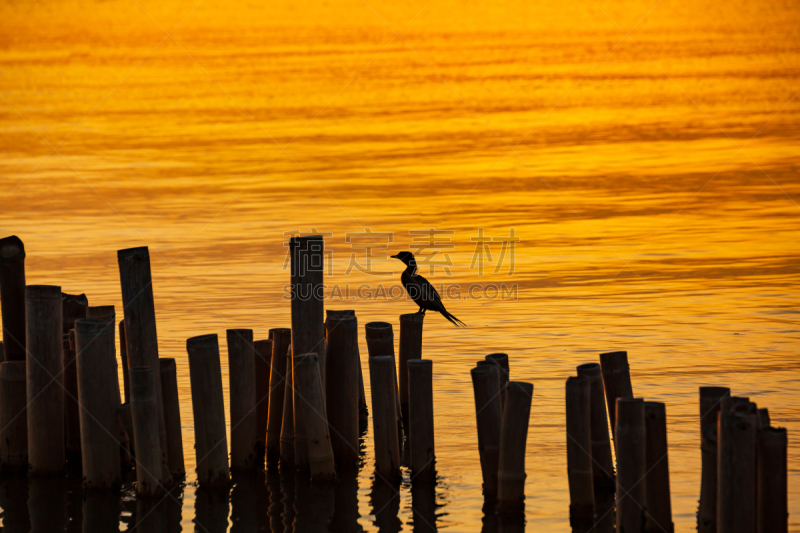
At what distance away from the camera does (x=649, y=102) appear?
3969cm

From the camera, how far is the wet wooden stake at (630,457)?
777 cm

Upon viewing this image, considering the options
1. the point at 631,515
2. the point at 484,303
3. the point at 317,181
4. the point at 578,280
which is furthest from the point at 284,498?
the point at 317,181

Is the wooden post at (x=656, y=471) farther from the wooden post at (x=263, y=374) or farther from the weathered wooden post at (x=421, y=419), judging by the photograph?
the wooden post at (x=263, y=374)

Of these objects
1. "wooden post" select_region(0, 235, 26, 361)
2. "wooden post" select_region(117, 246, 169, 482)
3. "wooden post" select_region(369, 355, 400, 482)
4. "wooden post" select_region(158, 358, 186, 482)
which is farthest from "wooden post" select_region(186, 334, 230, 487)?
"wooden post" select_region(0, 235, 26, 361)

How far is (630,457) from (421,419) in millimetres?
2332

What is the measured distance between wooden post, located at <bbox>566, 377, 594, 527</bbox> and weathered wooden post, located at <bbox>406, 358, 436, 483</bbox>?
145 cm

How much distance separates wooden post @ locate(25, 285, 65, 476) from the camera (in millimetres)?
9289

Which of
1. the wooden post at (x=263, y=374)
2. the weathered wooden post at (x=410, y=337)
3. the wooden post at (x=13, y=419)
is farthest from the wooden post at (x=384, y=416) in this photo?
the wooden post at (x=13, y=419)

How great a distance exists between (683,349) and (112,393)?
349 inches

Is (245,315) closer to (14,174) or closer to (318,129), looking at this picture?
(14,174)

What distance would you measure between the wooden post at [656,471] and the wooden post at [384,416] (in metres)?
2.56

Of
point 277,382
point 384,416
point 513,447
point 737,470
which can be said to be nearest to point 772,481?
point 737,470

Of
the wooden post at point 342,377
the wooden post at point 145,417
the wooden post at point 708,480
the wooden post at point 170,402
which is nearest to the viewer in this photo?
the wooden post at point 708,480

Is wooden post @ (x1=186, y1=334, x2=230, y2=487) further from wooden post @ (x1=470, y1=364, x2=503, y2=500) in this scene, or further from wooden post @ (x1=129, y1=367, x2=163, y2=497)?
wooden post @ (x1=470, y1=364, x2=503, y2=500)
